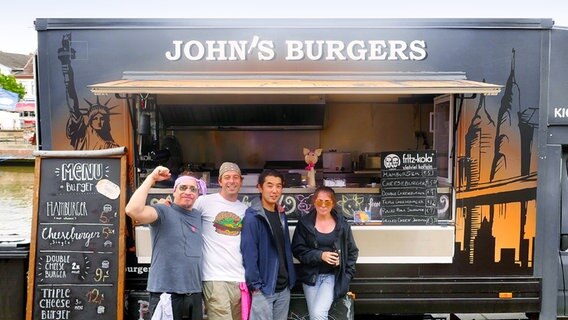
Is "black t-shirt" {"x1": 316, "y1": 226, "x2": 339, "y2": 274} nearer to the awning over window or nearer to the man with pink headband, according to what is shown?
the man with pink headband

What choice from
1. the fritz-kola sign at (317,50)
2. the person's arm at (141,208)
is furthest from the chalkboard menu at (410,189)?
the person's arm at (141,208)

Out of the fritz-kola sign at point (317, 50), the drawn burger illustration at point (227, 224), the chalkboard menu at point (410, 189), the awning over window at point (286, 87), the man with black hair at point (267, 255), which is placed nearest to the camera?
the man with black hair at point (267, 255)

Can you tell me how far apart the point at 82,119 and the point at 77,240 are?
1.03m

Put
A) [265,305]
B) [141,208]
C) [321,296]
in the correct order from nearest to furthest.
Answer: [141,208]
[265,305]
[321,296]

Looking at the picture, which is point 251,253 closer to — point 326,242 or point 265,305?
point 265,305

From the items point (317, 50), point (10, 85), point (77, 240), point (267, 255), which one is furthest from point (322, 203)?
point (10, 85)

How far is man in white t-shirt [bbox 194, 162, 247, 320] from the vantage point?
359 cm

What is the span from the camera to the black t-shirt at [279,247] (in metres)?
3.61

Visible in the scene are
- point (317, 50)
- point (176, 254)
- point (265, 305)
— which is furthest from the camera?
point (317, 50)

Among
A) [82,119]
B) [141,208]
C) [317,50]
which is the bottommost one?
[141,208]

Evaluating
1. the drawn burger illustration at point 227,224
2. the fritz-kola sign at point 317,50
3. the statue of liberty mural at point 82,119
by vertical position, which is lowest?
the drawn burger illustration at point 227,224

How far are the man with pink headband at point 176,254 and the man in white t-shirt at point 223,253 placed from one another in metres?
0.10

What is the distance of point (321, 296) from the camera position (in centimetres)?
378

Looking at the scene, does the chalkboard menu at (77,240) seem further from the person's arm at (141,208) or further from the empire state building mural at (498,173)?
the empire state building mural at (498,173)
